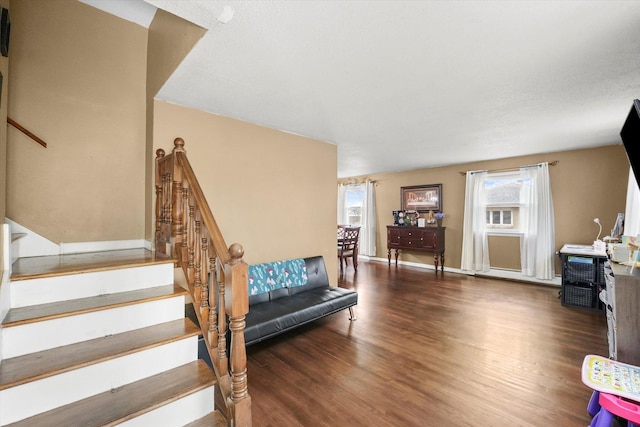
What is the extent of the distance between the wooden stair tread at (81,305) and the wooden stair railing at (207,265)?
0.67 ft

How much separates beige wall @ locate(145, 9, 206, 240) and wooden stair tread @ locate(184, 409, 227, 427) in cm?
164

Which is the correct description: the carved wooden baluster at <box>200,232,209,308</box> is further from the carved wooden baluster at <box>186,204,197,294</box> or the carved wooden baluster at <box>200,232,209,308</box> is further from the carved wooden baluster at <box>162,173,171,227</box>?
the carved wooden baluster at <box>162,173,171,227</box>

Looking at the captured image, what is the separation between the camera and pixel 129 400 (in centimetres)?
131

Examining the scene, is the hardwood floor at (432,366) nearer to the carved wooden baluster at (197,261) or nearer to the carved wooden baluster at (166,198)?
the carved wooden baluster at (197,261)

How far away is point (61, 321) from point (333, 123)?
9.28 ft

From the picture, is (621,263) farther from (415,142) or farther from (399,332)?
(415,142)

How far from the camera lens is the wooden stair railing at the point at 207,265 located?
4.50ft

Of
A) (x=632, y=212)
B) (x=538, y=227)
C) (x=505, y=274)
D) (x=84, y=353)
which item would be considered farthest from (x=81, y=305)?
(x=505, y=274)

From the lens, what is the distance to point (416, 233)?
6.20 meters

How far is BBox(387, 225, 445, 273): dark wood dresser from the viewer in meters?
5.93

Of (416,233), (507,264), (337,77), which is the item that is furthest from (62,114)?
(507,264)

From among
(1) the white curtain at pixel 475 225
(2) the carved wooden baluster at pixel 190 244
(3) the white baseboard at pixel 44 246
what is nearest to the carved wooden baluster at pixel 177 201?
(2) the carved wooden baluster at pixel 190 244

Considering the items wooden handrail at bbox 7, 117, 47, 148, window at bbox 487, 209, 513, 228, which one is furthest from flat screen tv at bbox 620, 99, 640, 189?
wooden handrail at bbox 7, 117, 47, 148

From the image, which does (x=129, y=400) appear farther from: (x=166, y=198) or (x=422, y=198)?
(x=422, y=198)
